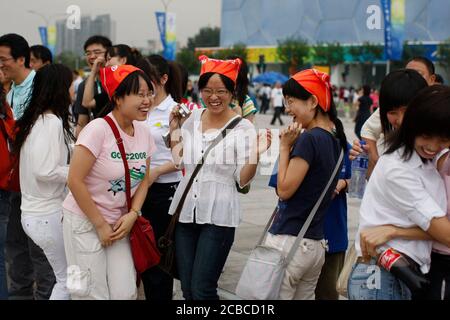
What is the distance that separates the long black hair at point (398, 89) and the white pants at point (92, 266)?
63.9 inches

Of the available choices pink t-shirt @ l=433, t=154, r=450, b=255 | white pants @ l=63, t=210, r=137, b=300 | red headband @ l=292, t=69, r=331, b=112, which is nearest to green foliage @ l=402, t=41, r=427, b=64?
red headband @ l=292, t=69, r=331, b=112

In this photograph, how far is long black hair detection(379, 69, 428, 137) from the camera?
3326 mm

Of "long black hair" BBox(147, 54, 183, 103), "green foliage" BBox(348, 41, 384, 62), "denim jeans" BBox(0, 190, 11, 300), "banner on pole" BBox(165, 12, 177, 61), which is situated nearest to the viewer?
"denim jeans" BBox(0, 190, 11, 300)

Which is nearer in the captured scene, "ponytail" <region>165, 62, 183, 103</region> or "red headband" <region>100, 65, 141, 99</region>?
"red headband" <region>100, 65, 141, 99</region>

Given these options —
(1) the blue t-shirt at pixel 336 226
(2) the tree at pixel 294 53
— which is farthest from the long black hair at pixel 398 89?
(2) the tree at pixel 294 53

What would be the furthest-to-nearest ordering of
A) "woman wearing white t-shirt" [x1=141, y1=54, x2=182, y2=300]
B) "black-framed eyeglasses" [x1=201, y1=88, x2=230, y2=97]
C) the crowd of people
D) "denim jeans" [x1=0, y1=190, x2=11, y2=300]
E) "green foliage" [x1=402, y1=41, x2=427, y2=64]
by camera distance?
"green foliage" [x1=402, y1=41, x2=427, y2=64], "woman wearing white t-shirt" [x1=141, y1=54, x2=182, y2=300], "denim jeans" [x1=0, y1=190, x2=11, y2=300], "black-framed eyeglasses" [x1=201, y1=88, x2=230, y2=97], the crowd of people

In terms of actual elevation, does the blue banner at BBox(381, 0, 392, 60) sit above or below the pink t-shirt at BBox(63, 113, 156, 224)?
above

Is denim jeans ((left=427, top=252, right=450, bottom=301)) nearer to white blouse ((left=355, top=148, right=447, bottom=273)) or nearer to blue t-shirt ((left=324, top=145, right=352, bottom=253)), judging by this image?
white blouse ((left=355, top=148, right=447, bottom=273))

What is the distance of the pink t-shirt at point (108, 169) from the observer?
368 centimetres

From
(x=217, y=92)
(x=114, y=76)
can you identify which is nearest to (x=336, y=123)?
(x=217, y=92)

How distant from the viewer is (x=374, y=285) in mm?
2842

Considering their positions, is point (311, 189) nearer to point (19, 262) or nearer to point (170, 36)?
point (19, 262)

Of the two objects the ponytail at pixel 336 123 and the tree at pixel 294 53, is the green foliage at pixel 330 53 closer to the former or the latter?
the tree at pixel 294 53

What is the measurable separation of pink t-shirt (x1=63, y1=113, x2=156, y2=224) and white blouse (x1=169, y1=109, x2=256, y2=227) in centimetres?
34
